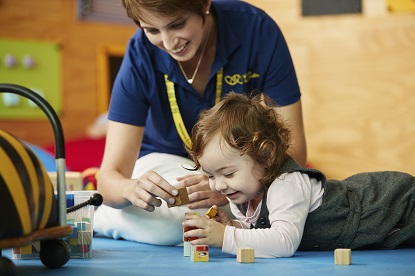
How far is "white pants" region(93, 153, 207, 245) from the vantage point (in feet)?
5.29

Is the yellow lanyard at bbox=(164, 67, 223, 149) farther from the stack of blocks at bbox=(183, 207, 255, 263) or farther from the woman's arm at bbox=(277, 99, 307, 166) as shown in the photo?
the stack of blocks at bbox=(183, 207, 255, 263)

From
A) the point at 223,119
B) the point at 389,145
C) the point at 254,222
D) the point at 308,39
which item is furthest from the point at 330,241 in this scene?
Result: the point at 308,39

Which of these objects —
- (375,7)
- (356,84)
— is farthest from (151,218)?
(375,7)

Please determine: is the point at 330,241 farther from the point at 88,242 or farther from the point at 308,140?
the point at 308,140

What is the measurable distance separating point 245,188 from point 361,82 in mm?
1716

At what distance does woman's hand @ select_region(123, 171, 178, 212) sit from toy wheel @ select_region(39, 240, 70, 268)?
0.75ft

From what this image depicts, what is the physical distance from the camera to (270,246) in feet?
4.22

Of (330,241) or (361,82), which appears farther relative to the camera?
(361,82)

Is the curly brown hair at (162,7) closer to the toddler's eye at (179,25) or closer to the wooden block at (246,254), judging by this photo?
the toddler's eye at (179,25)

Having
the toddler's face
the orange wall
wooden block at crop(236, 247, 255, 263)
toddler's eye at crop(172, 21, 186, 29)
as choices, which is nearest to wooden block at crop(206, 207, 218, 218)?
the toddler's face

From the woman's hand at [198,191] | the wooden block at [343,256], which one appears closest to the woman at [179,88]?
the woman's hand at [198,191]

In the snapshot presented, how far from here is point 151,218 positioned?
1.64 metres

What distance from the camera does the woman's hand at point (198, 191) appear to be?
1477mm

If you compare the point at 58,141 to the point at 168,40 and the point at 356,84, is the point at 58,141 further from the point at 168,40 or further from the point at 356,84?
the point at 356,84
